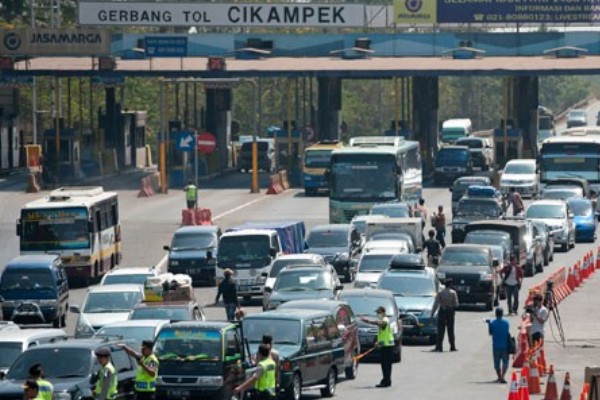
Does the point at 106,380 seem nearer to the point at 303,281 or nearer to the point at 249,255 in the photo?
the point at 303,281

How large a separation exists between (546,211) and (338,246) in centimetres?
1082

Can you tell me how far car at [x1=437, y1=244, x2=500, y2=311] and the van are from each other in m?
8.89

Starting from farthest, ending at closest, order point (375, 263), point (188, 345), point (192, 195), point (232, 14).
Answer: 1. point (232, 14)
2. point (192, 195)
3. point (375, 263)
4. point (188, 345)

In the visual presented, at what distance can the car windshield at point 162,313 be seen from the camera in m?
35.2

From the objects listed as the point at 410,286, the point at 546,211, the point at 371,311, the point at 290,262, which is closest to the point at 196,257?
the point at 290,262

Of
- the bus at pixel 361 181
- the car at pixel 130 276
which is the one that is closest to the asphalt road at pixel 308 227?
the car at pixel 130 276

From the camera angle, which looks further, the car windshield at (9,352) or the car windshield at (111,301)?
the car windshield at (111,301)

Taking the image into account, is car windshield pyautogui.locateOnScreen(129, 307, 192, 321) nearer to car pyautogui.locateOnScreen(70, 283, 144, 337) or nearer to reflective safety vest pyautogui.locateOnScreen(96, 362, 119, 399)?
car pyautogui.locateOnScreen(70, 283, 144, 337)

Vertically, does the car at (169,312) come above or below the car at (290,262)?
above

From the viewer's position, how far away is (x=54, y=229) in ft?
169

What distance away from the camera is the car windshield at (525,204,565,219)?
2356 inches

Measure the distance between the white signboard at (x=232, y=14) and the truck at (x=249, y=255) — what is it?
51.3 meters

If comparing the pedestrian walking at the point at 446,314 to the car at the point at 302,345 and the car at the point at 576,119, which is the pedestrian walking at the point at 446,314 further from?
the car at the point at 576,119

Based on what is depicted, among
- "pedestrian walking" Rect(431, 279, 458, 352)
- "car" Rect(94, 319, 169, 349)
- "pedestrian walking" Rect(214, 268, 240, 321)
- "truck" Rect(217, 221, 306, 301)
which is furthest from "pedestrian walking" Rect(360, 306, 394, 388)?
"truck" Rect(217, 221, 306, 301)
